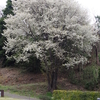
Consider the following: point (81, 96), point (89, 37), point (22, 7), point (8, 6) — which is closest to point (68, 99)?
point (81, 96)

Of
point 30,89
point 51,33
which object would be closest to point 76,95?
point 51,33

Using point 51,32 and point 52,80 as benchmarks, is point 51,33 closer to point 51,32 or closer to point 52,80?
point 51,32

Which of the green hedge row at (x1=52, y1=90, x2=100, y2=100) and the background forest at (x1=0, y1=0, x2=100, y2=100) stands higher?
the background forest at (x1=0, y1=0, x2=100, y2=100)

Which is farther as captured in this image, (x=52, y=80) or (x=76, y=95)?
(x=52, y=80)

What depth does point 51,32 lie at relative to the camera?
2188 centimetres

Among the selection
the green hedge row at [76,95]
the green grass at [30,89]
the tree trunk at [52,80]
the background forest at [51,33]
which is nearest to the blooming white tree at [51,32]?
the background forest at [51,33]

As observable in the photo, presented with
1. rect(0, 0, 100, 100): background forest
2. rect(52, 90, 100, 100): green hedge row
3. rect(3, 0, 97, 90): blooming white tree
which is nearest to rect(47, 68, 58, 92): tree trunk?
A: rect(0, 0, 100, 100): background forest

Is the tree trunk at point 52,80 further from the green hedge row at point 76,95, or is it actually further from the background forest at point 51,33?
the green hedge row at point 76,95

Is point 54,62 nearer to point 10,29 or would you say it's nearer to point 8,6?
point 10,29

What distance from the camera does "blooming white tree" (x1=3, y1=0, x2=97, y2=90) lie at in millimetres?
22156

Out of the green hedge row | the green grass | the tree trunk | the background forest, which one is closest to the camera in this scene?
the green hedge row

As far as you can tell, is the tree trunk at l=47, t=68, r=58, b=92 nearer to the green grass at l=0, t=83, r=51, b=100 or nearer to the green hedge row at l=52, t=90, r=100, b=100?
the green grass at l=0, t=83, r=51, b=100

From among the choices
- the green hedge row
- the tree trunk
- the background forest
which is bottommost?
the green hedge row

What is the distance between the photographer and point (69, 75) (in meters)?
28.3
